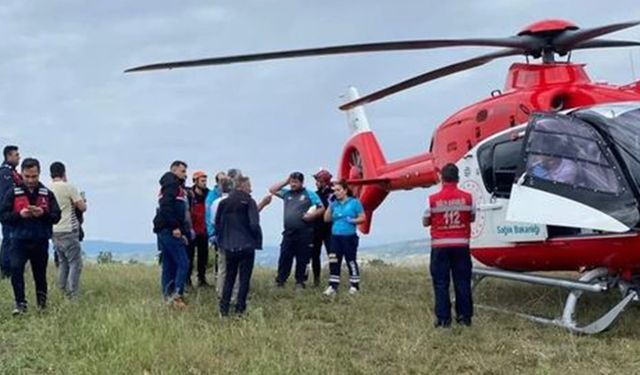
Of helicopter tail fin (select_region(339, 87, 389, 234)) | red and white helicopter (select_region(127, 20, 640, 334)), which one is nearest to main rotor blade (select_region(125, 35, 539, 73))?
red and white helicopter (select_region(127, 20, 640, 334))

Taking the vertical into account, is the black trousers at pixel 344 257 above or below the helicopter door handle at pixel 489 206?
below

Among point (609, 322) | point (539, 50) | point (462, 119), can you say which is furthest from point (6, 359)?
point (539, 50)

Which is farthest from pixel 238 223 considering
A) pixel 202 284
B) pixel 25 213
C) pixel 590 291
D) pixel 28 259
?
pixel 590 291

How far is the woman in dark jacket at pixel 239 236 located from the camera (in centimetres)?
873

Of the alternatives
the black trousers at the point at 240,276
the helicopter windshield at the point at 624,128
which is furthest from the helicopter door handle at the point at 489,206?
the black trousers at the point at 240,276

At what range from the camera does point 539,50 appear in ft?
34.1

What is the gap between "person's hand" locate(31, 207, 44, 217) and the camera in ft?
27.9

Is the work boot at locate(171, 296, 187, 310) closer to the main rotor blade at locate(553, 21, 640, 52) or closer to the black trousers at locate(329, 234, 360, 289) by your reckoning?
the black trousers at locate(329, 234, 360, 289)

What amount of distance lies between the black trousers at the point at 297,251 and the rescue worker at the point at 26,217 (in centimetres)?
361

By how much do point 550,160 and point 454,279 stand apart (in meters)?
1.53

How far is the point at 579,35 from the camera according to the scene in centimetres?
1007

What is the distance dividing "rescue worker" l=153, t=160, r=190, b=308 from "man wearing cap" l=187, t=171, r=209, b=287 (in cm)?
143

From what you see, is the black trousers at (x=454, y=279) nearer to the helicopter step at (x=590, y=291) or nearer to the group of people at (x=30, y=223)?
the helicopter step at (x=590, y=291)

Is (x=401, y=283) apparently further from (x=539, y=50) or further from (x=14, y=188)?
(x=14, y=188)
